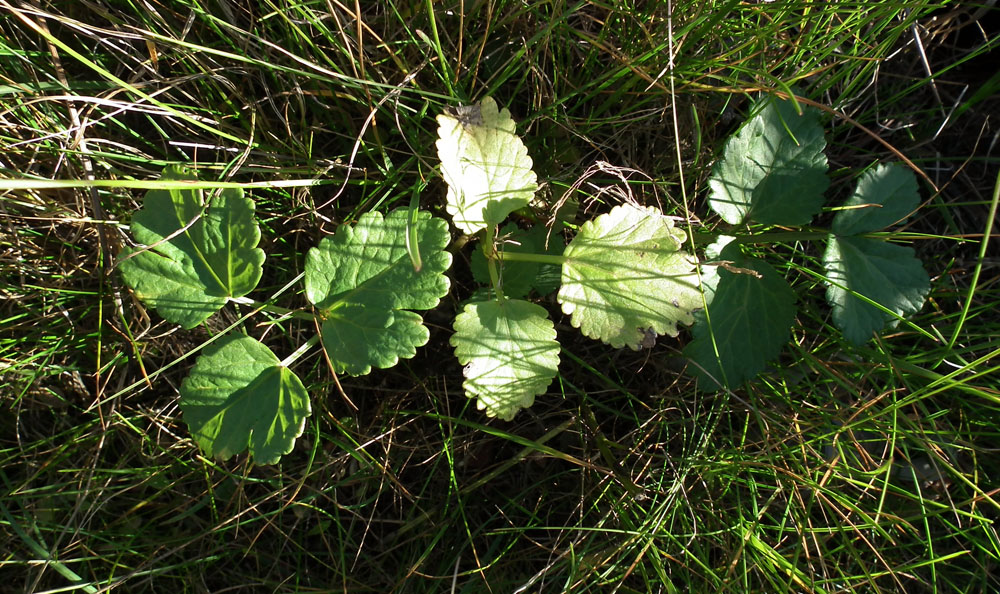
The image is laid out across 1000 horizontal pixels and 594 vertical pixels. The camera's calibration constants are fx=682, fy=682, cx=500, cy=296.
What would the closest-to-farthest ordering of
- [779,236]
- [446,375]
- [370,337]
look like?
[370,337] → [779,236] → [446,375]

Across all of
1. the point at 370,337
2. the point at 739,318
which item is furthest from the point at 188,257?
the point at 739,318

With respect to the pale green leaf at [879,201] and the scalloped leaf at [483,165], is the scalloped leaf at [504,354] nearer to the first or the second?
the scalloped leaf at [483,165]

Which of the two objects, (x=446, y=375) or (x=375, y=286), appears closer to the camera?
(x=375, y=286)

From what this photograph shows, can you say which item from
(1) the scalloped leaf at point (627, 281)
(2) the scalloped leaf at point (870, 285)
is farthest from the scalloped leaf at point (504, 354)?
(2) the scalloped leaf at point (870, 285)

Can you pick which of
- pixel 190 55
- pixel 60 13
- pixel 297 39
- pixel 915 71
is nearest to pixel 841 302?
pixel 915 71

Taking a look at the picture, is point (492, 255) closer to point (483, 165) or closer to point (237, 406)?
point (483, 165)

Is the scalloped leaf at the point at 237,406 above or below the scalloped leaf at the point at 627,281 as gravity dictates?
below
